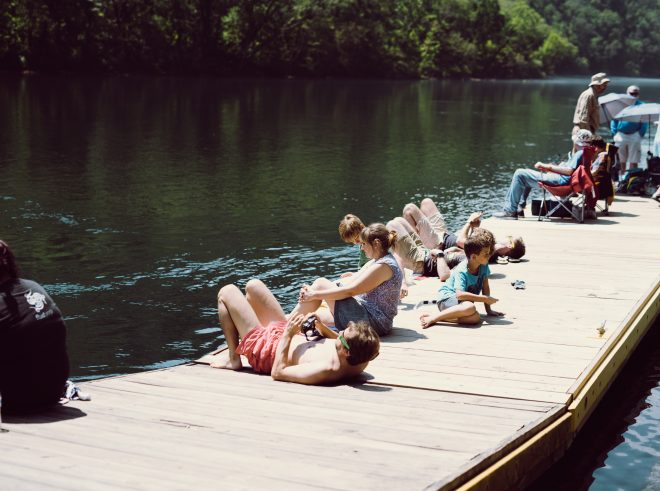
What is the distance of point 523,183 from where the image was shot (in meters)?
15.7

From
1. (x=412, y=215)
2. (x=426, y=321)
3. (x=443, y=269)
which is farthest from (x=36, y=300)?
(x=412, y=215)

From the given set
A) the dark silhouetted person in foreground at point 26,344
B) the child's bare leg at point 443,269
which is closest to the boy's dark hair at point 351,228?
the child's bare leg at point 443,269

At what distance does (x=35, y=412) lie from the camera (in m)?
5.83

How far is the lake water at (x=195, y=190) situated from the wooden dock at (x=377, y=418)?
3463 millimetres

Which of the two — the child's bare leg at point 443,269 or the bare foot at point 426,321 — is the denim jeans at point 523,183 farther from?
the bare foot at point 426,321

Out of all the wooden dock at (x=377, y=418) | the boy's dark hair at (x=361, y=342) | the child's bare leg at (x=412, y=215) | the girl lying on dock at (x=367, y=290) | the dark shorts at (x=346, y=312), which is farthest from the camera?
the child's bare leg at (x=412, y=215)

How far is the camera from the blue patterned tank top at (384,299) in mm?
8102

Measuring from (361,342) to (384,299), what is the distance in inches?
65.2

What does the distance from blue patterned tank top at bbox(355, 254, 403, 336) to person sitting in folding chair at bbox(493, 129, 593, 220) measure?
22.7 feet

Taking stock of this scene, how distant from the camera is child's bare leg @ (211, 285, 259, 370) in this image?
290 inches

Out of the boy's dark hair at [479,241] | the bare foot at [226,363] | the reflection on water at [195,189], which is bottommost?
the reflection on water at [195,189]

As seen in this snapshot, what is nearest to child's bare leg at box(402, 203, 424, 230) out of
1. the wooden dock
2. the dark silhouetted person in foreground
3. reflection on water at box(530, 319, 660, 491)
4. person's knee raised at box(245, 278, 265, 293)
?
the wooden dock

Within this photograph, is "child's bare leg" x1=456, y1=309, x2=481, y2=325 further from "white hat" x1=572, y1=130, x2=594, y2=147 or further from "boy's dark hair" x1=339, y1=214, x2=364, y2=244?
"white hat" x1=572, y1=130, x2=594, y2=147

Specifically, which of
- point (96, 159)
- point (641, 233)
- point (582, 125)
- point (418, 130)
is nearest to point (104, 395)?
point (641, 233)
